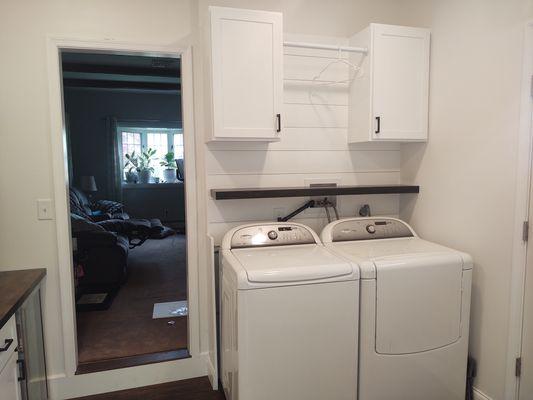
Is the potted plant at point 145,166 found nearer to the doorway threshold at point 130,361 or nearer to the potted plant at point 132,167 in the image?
the potted plant at point 132,167

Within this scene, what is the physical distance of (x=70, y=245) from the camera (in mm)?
2414

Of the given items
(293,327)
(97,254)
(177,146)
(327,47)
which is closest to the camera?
(293,327)

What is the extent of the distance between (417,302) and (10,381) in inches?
76.7

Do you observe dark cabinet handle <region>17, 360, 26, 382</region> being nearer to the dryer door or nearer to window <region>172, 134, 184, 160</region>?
the dryer door

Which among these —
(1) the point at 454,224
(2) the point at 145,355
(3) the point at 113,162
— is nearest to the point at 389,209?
(1) the point at 454,224

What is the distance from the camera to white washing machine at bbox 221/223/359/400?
185cm

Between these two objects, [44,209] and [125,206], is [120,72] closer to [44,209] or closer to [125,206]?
[125,206]

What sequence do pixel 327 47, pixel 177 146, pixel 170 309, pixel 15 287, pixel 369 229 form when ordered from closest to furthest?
1. pixel 15 287
2. pixel 327 47
3. pixel 369 229
4. pixel 170 309
5. pixel 177 146

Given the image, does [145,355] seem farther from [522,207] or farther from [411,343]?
[522,207]

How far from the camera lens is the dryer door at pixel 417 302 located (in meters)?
2.00

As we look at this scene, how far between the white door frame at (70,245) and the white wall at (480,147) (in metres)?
1.57

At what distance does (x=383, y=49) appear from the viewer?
2.41 meters

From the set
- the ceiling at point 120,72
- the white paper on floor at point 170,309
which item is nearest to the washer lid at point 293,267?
the white paper on floor at point 170,309

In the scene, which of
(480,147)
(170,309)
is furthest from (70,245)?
(480,147)
